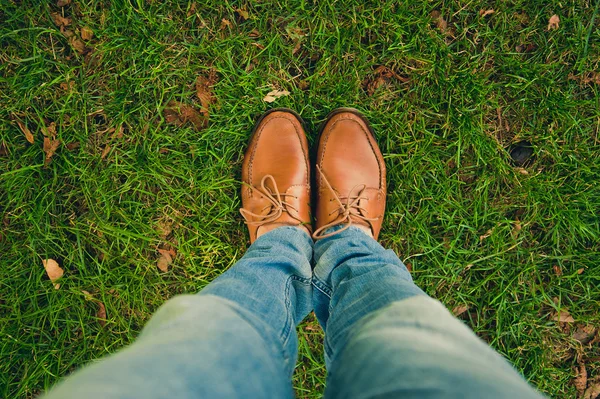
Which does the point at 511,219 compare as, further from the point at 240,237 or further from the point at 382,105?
the point at 240,237

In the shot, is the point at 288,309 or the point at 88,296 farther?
the point at 88,296

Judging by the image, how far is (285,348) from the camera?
122 cm

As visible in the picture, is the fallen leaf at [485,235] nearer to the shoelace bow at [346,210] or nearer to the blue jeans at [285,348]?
the shoelace bow at [346,210]

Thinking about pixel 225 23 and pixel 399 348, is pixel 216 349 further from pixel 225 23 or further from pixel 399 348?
pixel 225 23

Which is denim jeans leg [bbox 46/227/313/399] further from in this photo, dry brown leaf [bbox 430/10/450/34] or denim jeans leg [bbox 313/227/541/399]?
dry brown leaf [bbox 430/10/450/34]

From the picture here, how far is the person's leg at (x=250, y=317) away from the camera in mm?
837

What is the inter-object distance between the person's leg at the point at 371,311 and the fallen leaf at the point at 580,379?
114cm

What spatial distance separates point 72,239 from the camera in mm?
1862

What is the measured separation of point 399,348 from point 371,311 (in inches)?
10.1

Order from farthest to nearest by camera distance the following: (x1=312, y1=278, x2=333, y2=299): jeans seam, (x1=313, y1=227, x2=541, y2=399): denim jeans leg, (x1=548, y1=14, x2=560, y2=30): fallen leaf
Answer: (x1=548, y1=14, x2=560, y2=30): fallen leaf
(x1=312, y1=278, x2=333, y2=299): jeans seam
(x1=313, y1=227, x2=541, y2=399): denim jeans leg

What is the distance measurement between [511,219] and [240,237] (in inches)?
50.8

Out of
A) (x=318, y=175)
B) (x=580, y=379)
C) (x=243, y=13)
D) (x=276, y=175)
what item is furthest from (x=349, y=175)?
(x=580, y=379)

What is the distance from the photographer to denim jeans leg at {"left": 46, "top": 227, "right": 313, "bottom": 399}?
81 centimetres

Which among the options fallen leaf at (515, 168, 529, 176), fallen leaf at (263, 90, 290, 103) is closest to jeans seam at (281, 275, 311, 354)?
fallen leaf at (263, 90, 290, 103)
